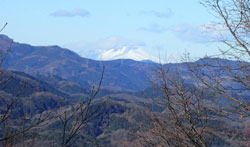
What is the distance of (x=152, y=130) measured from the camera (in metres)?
10.4

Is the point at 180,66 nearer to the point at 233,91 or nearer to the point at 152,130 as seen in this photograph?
the point at 152,130

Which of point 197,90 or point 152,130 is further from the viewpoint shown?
point 197,90

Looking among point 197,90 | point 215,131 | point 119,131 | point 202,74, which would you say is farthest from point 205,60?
point 119,131

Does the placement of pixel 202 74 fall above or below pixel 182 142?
above

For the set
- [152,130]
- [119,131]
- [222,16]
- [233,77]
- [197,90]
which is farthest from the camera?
[119,131]

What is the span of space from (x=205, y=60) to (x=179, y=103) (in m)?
2.05

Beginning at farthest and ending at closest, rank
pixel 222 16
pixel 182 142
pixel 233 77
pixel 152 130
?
pixel 152 130 < pixel 182 142 < pixel 222 16 < pixel 233 77

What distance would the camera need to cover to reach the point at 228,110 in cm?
839

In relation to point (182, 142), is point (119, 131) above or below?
below

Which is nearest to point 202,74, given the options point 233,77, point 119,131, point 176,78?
point 233,77

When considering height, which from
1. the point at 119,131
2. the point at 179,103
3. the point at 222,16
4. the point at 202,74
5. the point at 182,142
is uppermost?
the point at 222,16

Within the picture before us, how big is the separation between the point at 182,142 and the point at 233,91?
6.37 ft

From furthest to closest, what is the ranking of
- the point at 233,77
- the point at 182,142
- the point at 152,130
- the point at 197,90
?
1. the point at 197,90
2. the point at 152,130
3. the point at 182,142
4. the point at 233,77

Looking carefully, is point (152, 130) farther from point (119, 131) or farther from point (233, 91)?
point (119, 131)
